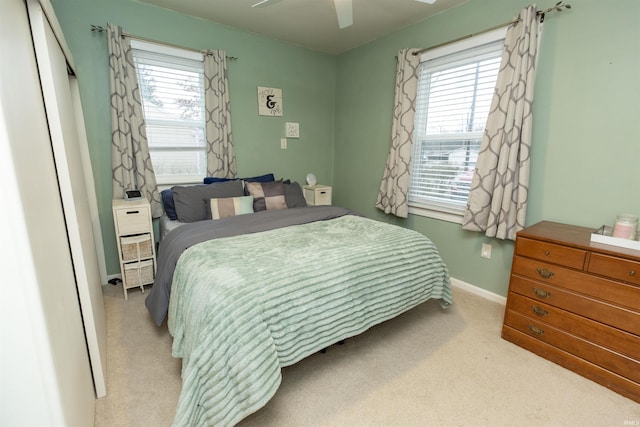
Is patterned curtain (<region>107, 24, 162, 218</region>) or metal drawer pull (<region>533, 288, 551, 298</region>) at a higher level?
patterned curtain (<region>107, 24, 162, 218</region>)

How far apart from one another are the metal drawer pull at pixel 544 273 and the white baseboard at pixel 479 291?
752 millimetres

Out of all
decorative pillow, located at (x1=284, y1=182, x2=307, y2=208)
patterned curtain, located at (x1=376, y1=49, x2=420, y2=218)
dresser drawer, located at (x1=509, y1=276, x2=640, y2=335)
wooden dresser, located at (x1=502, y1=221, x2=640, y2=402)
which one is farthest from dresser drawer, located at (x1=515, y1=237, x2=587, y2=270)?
decorative pillow, located at (x1=284, y1=182, x2=307, y2=208)

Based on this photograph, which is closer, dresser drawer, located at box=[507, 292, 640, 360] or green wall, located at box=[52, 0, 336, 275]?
dresser drawer, located at box=[507, 292, 640, 360]

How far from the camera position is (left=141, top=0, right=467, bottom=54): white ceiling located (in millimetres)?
2547

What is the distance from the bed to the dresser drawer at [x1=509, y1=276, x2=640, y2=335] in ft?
1.58

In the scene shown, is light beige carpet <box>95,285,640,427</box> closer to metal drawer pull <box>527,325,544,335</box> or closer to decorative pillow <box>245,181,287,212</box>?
metal drawer pull <box>527,325,544,335</box>

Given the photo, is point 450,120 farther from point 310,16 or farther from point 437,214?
point 310,16

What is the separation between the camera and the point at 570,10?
6.44 ft

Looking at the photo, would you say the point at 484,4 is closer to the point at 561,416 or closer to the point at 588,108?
the point at 588,108

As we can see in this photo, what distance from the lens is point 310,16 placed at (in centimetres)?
278

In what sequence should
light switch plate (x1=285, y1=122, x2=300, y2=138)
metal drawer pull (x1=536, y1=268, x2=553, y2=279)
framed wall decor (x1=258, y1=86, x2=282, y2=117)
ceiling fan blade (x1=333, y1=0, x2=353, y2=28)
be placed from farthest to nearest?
light switch plate (x1=285, y1=122, x2=300, y2=138) < framed wall decor (x1=258, y1=86, x2=282, y2=117) < ceiling fan blade (x1=333, y1=0, x2=353, y2=28) < metal drawer pull (x1=536, y1=268, x2=553, y2=279)

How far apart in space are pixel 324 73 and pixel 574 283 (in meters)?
3.40

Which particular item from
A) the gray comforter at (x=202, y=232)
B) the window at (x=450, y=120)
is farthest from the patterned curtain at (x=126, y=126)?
the window at (x=450, y=120)

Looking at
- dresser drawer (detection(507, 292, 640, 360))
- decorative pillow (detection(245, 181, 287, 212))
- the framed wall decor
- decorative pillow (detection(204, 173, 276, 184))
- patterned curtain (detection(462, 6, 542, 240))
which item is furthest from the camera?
the framed wall decor
